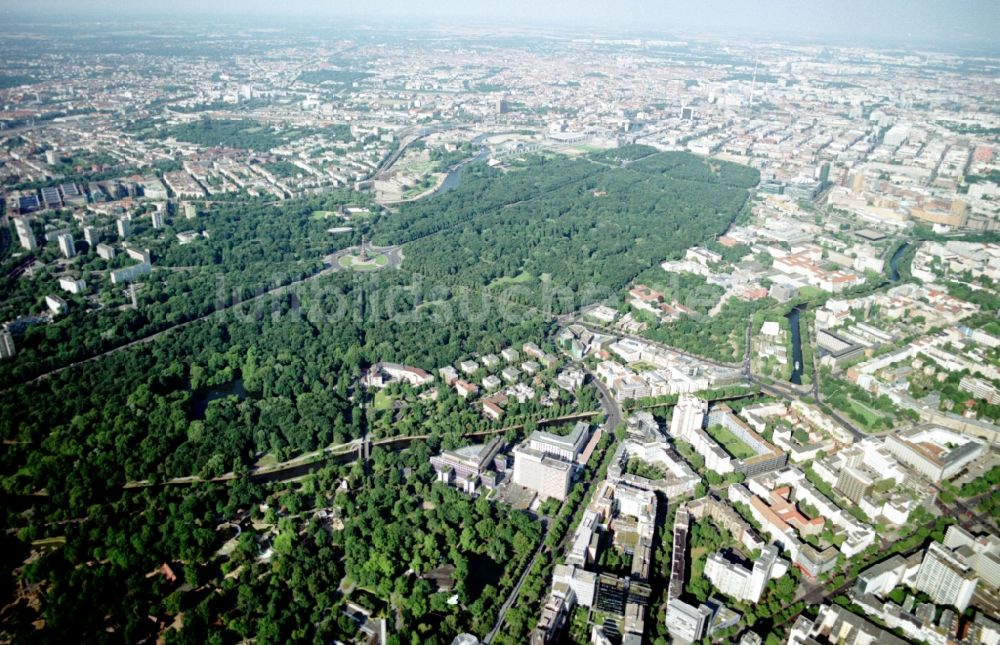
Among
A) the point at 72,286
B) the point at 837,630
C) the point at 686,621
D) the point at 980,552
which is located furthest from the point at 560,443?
the point at 72,286

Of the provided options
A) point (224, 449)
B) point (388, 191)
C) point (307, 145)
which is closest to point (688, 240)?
point (388, 191)

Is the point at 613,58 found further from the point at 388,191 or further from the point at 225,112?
the point at 388,191

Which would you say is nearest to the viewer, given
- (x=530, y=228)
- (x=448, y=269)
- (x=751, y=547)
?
(x=751, y=547)

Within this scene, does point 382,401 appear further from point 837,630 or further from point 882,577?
point 882,577

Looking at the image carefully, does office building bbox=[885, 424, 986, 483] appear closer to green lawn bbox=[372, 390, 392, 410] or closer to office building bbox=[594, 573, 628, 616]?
office building bbox=[594, 573, 628, 616]

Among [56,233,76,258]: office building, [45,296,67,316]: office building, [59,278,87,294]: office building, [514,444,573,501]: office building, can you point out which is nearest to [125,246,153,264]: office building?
[56,233,76,258]: office building

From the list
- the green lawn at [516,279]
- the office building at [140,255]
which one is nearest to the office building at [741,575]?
the green lawn at [516,279]
